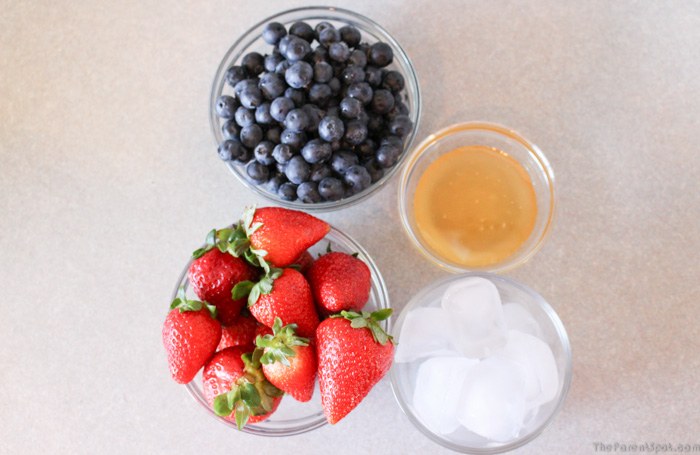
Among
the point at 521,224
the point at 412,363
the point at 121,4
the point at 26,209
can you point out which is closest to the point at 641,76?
the point at 521,224

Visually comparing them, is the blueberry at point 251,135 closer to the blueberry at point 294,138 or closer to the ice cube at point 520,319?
the blueberry at point 294,138

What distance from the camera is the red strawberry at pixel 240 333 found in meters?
1.10

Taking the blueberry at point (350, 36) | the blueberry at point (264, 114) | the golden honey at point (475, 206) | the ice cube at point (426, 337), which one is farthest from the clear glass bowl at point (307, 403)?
the blueberry at point (350, 36)

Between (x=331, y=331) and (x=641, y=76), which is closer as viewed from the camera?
(x=331, y=331)

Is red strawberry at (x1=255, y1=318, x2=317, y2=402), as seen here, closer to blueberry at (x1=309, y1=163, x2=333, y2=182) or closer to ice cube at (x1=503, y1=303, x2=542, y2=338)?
blueberry at (x1=309, y1=163, x2=333, y2=182)

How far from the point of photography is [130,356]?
Answer: 130 centimetres

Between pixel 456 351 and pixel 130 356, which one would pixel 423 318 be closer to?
pixel 456 351

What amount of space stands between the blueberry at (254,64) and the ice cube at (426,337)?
531mm

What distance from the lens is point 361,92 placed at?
3.61 ft

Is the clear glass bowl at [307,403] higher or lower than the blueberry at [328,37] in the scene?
lower

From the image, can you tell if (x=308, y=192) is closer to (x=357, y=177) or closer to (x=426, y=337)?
(x=357, y=177)

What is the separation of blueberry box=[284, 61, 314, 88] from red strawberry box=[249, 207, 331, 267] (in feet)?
0.70

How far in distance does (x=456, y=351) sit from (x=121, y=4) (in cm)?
98

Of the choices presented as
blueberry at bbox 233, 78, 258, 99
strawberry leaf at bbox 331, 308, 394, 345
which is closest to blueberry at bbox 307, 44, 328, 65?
blueberry at bbox 233, 78, 258, 99
